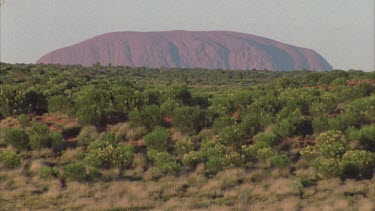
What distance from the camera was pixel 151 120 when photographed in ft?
61.6

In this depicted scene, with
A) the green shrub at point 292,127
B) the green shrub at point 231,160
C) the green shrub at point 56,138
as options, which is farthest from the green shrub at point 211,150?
the green shrub at point 56,138

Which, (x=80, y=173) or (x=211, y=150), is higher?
Answer: (x=211, y=150)

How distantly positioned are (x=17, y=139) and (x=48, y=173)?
12.5 ft

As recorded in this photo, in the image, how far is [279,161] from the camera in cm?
1401

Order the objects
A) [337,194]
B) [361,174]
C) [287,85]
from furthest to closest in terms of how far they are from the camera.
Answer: [287,85] < [361,174] < [337,194]

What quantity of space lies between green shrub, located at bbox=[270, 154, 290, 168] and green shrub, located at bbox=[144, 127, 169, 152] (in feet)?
13.7

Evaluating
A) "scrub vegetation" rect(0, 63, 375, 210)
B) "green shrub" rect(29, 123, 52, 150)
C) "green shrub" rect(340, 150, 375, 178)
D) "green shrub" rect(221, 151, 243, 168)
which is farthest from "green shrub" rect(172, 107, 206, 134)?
"green shrub" rect(340, 150, 375, 178)

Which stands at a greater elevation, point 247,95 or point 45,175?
point 247,95

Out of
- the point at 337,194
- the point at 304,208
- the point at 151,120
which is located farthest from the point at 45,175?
the point at 337,194

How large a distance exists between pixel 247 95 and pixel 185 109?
15.3ft

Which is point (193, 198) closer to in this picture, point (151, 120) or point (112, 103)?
point (151, 120)

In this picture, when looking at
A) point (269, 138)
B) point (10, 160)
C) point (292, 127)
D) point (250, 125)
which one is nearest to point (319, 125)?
point (292, 127)

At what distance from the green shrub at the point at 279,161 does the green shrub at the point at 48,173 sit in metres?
7.09

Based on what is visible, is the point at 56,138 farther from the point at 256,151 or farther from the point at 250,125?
the point at 250,125
